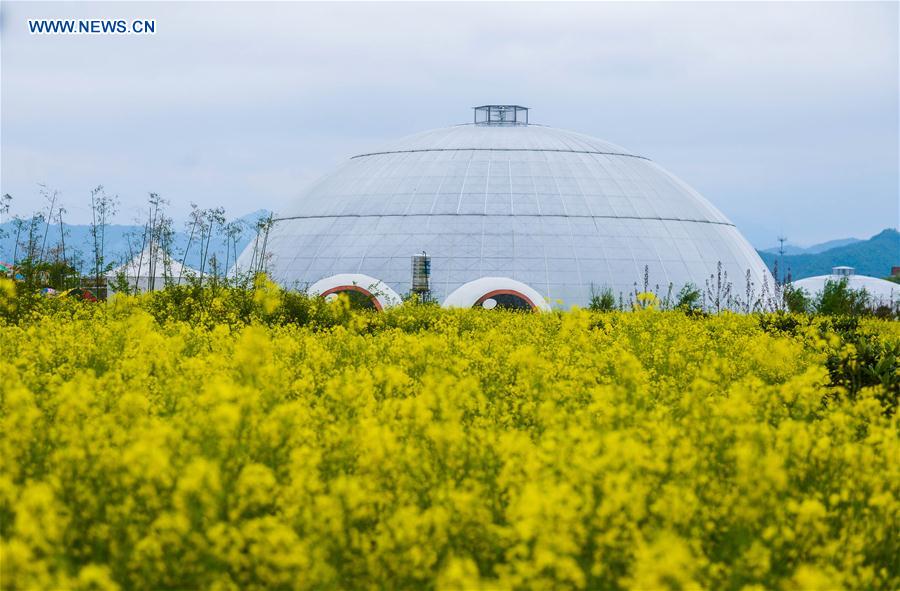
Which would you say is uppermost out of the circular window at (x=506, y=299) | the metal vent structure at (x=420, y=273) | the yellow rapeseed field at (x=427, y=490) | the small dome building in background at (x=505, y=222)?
the small dome building in background at (x=505, y=222)

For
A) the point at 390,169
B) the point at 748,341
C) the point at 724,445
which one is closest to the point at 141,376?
the point at 724,445

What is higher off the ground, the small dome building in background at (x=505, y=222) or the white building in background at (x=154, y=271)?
the small dome building in background at (x=505, y=222)

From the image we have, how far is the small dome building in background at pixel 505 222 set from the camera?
40.0 meters

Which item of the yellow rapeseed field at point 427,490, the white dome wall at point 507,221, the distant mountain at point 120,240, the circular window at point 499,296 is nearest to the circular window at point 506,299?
the circular window at point 499,296

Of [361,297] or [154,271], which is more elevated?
[154,271]

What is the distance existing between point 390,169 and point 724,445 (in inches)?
1567

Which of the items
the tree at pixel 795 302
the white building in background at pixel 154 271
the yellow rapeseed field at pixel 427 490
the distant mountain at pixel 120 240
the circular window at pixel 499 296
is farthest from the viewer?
the tree at pixel 795 302

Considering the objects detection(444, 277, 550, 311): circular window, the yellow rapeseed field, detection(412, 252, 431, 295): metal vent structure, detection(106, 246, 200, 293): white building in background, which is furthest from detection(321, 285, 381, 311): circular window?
the yellow rapeseed field

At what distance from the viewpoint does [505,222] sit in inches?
1639

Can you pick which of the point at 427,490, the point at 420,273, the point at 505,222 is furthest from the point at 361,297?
the point at 427,490

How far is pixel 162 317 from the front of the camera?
18.3m

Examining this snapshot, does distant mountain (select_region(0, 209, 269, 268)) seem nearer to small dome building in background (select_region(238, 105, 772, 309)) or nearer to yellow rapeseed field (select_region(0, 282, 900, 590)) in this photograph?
small dome building in background (select_region(238, 105, 772, 309))

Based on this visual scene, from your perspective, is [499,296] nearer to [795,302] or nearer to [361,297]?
[361,297]

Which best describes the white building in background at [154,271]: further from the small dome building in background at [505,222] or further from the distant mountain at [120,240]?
the small dome building in background at [505,222]
